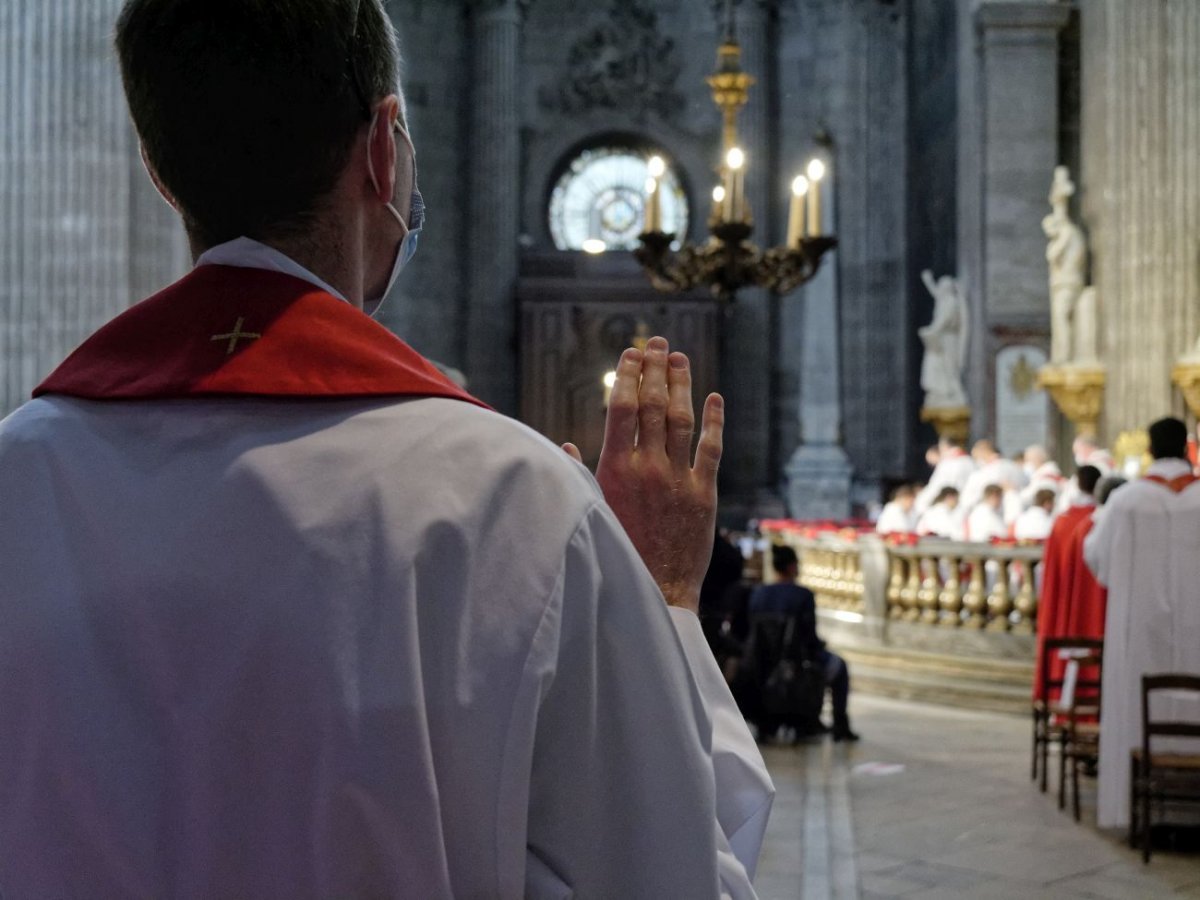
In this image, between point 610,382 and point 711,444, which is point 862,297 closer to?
point 610,382

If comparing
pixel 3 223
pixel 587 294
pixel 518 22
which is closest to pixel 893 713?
pixel 3 223

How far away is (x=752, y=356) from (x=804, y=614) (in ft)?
54.2

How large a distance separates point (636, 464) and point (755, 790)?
354mm

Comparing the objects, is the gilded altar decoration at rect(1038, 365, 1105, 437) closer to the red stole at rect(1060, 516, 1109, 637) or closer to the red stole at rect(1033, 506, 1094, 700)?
the red stole at rect(1033, 506, 1094, 700)

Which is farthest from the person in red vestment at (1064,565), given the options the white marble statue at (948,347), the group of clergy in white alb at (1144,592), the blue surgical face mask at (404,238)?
the white marble statue at (948,347)

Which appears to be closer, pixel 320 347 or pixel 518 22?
pixel 320 347

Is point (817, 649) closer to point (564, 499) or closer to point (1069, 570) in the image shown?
point (1069, 570)

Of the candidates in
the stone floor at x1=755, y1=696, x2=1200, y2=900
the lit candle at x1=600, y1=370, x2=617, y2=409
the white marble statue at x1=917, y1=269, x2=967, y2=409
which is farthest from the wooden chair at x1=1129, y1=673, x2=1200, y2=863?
the white marble statue at x1=917, y1=269, x2=967, y2=409

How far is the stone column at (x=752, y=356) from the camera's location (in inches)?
1065

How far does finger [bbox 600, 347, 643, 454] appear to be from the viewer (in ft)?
5.25

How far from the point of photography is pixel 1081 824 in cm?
848

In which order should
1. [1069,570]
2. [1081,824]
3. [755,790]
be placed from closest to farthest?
1. [755,790]
2. [1081,824]
3. [1069,570]

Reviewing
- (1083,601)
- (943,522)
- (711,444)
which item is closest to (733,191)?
(943,522)

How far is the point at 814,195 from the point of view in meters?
13.4
